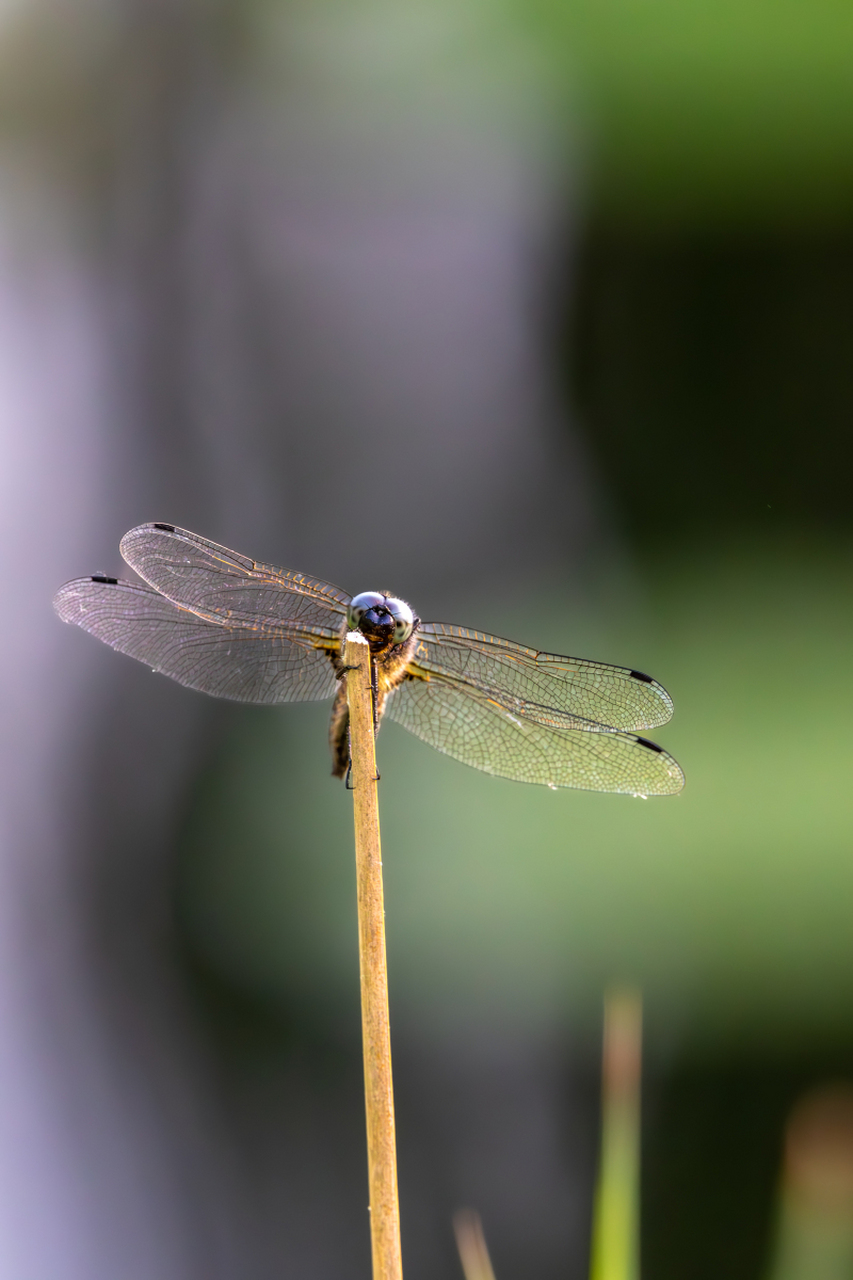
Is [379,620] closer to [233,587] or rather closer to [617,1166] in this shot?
[233,587]

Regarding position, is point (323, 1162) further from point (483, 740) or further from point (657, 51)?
point (657, 51)

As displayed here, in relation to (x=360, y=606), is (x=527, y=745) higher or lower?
lower

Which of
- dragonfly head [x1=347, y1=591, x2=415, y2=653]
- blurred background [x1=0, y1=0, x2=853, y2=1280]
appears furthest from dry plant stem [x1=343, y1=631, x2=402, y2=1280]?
blurred background [x1=0, y1=0, x2=853, y2=1280]

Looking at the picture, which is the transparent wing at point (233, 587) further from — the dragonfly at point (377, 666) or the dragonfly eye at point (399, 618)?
the dragonfly eye at point (399, 618)

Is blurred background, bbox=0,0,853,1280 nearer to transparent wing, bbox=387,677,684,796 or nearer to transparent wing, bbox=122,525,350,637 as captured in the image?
transparent wing, bbox=387,677,684,796

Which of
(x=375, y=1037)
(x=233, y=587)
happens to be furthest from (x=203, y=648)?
(x=375, y=1037)

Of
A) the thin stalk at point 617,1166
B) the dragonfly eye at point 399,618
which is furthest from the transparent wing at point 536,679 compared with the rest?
the thin stalk at point 617,1166
